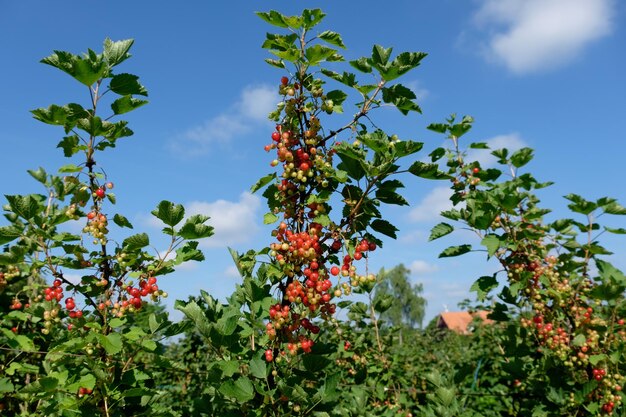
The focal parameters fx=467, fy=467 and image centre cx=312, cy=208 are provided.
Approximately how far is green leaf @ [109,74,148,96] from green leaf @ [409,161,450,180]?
155cm

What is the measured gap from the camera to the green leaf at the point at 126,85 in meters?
2.54

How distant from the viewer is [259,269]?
2.37m

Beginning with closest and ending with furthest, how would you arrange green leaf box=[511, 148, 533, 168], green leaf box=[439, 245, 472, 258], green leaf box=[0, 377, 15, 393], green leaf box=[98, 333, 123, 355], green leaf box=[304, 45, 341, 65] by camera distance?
1. green leaf box=[98, 333, 123, 355]
2. green leaf box=[304, 45, 341, 65]
3. green leaf box=[0, 377, 15, 393]
4. green leaf box=[439, 245, 472, 258]
5. green leaf box=[511, 148, 533, 168]

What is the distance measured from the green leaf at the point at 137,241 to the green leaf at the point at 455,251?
2.50m

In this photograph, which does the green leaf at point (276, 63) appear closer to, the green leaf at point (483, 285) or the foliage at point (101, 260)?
the foliage at point (101, 260)

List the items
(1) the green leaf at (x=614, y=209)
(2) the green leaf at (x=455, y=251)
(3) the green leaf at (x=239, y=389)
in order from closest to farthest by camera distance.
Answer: (3) the green leaf at (x=239, y=389), (2) the green leaf at (x=455, y=251), (1) the green leaf at (x=614, y=209)

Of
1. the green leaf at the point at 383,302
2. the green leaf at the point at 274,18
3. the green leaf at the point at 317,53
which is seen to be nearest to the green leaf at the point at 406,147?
the green leaf at the point at 317,53

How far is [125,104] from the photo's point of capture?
2.59 m

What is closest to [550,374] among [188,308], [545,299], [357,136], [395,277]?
[545,299]

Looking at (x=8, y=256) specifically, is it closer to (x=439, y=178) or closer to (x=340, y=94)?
(x=340, y=94)

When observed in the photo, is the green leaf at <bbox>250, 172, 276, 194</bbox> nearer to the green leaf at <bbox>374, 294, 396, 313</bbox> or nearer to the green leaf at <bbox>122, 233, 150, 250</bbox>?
the green leaf at <bbox>122, 233, 150, 250</bbox>

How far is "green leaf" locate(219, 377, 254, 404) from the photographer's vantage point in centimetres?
200

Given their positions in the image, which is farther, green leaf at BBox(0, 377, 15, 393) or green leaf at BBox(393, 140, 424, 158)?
green leaf at BBox(0, 377, 15, 393)

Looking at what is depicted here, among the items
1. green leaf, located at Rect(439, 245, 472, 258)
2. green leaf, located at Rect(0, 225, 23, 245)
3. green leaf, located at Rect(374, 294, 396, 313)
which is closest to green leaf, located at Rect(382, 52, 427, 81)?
green leaf, located at Rect(439, 245, 472, 258)
